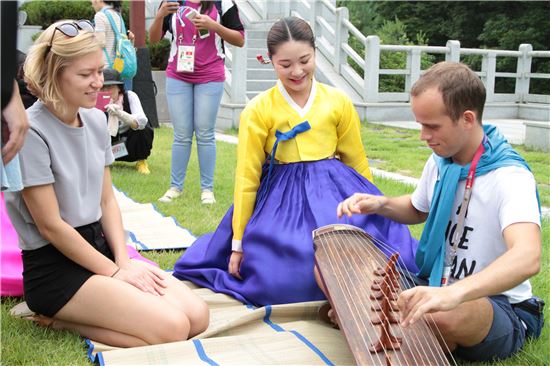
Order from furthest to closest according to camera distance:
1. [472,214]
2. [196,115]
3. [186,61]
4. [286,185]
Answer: [196,115]
[186,61]
[286,185]
[472,214]

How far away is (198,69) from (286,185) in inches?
Answer: 87.0

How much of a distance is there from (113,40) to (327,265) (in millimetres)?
4389

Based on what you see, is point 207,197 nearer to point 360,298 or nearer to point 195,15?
point 195,15

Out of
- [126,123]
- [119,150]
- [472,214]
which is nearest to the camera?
[472,214]

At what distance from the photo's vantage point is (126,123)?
6.16 meters

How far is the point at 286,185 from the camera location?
352cm

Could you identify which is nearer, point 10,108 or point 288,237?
point 10,108

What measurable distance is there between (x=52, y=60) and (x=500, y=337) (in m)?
1.97

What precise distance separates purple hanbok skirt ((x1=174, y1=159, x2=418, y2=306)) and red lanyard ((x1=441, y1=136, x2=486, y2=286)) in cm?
50

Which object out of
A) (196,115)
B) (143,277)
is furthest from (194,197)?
(143,277)

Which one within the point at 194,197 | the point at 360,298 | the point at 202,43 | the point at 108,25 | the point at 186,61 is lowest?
the point at 194,197

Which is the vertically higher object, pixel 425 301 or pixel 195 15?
pixel 195 15

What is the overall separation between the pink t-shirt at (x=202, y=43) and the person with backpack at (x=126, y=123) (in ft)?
2.15

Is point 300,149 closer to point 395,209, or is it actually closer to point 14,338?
point 395,209
